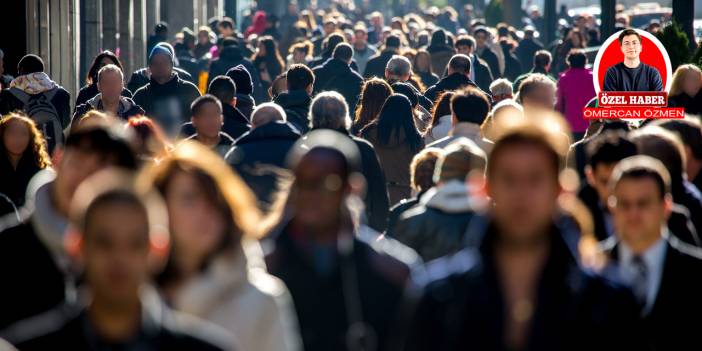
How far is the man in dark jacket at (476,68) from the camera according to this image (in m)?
20.8

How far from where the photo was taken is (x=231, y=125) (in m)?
12.5

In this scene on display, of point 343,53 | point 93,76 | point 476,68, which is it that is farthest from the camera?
point 476,68

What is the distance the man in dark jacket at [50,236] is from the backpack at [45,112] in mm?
8209

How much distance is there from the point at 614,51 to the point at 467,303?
34.7 feet

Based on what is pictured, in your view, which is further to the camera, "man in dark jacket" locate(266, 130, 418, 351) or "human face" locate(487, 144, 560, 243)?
"man in dark jacket" locate(266, 130, 418, 351)

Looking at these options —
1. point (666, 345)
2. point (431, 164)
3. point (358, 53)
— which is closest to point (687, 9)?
point (358, 53)

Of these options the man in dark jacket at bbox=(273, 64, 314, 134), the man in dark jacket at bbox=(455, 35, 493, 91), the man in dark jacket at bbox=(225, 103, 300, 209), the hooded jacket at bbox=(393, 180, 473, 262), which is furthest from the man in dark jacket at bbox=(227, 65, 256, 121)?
the hooded jacket at bbox=(393, 180, 473, 262)

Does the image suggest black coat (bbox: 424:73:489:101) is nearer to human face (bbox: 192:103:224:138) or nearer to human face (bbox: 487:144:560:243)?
human face (bbox: 192:103:224:138)

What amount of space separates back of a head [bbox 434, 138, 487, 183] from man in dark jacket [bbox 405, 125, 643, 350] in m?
3.29

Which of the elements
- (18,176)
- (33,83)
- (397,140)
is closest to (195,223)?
(18,176)

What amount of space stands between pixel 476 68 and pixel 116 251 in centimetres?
1750

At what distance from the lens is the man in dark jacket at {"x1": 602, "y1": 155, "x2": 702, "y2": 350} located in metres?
6.08

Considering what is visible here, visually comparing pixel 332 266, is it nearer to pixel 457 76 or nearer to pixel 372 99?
pixel 372 99

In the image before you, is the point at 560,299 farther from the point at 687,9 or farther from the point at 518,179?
the point at 687,9
